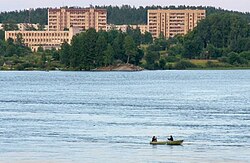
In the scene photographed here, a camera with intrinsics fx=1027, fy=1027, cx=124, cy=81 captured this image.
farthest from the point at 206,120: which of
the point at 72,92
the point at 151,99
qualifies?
the point at 72,92

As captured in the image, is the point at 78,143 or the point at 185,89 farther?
the point at 185,89

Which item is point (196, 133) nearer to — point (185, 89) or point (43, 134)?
point (43, 134)

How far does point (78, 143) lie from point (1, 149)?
6.22 meters

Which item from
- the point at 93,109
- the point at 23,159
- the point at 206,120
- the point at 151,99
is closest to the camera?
the point at 23,159

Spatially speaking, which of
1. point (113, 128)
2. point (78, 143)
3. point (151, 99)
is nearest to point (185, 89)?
point (151, 99)

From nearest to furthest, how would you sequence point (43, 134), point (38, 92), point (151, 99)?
point (43, 134), point (151, 99), point (38, 92)

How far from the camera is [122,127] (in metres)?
82.8

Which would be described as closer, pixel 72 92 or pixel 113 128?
pixel 113 128

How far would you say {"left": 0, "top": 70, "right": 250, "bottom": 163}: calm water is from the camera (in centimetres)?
6498

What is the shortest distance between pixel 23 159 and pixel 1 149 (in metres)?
5.16

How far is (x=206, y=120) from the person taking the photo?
9044 cm

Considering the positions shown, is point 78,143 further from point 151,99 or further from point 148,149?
point 151,99

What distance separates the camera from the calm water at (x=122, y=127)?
213ft

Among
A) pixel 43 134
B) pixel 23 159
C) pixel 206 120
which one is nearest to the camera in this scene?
pixel 23 159
